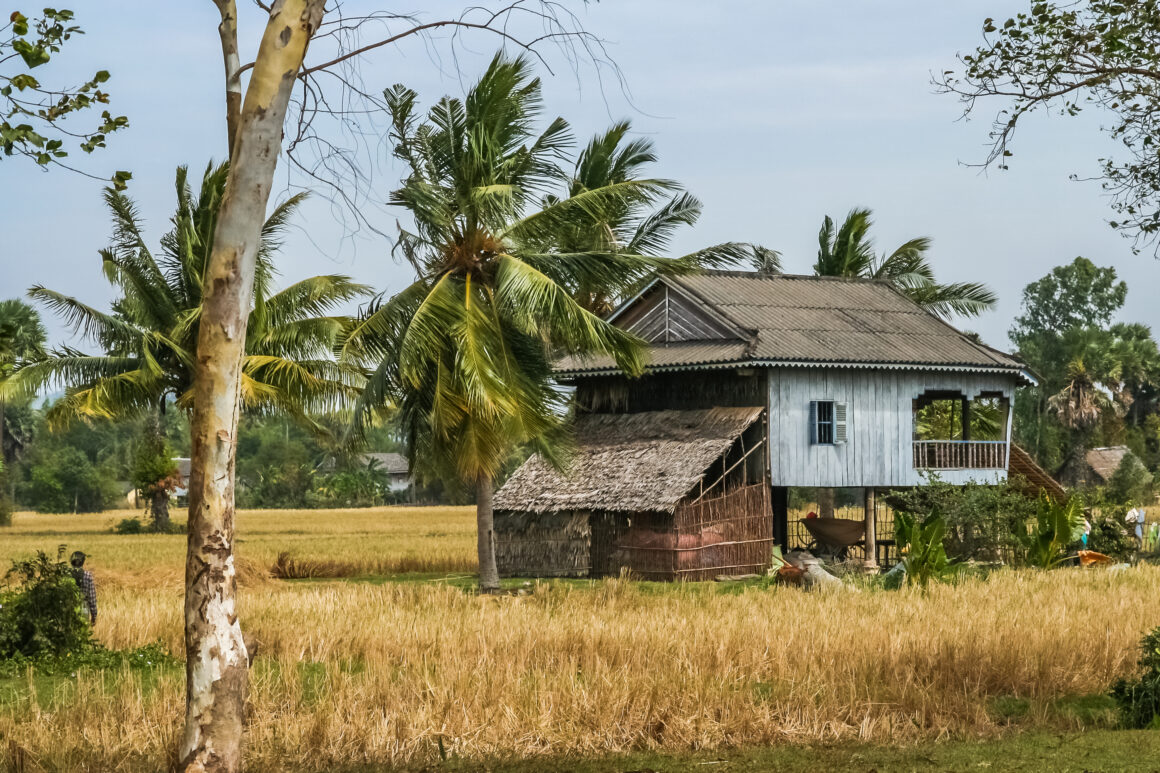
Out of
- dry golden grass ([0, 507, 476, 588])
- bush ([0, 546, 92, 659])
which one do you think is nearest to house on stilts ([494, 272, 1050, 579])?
dry golden grass ([0, 507, 476, 588])

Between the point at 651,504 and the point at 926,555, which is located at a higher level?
the point at 651,504

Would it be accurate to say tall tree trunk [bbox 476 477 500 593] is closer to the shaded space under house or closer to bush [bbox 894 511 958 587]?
the shaded space under house

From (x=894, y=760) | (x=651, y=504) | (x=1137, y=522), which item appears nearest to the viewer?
(x=894, y=760)

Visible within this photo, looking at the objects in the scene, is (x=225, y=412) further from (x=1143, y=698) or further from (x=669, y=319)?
(x=669, y=319)

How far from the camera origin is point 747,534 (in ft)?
84.7

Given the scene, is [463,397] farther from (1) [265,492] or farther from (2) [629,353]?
(1) [265,492]

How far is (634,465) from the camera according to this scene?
26.1 meters

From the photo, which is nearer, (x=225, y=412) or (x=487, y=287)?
(x=225, y=412)

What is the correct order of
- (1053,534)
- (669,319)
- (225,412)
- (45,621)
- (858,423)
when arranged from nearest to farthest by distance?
(225,412) → (45,621) → (1053,534) → (858,423) → (669,319)

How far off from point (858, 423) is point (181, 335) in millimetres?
13566

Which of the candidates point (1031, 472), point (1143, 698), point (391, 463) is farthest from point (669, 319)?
point (391, 463)

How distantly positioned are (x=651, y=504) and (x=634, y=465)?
5.95 ft

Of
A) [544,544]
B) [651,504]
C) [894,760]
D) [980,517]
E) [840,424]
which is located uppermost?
[840,424]

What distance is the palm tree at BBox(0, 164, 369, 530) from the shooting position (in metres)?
27.0
